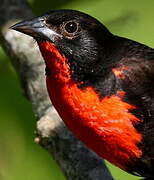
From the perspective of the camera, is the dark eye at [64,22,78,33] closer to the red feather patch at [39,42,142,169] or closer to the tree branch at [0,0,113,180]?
the red feather patch at [39,42,142,169]

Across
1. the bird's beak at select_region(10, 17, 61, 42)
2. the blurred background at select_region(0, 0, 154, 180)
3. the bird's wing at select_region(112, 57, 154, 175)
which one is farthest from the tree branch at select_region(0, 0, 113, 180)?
the bird's beak at select_region(10, 17, 61, 42)

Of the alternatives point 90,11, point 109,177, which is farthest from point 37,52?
point 109,177

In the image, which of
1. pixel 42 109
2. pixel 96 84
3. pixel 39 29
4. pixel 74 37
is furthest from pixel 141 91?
pixel 42 109

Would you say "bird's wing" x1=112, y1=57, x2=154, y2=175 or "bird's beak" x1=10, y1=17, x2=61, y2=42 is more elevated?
"bird's beak" x1=10, y1=17, x2=61, y2=42

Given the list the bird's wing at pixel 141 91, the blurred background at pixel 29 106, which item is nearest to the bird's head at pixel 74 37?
the bird's wing at pixel 141 91

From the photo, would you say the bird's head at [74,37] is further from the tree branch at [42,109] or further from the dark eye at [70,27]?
the tree branch at [42,109]

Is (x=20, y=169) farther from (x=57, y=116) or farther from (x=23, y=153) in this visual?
(x=57, y=116)

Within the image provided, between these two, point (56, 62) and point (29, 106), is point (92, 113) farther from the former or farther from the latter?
point (29, 106)
